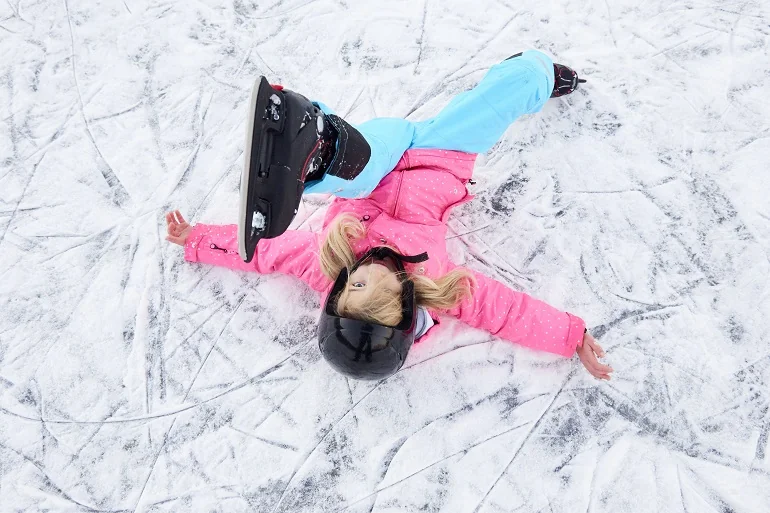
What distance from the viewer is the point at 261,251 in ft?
5.21

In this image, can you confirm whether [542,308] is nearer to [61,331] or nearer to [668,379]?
[668,379]

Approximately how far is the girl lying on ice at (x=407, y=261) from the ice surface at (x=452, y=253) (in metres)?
0.12

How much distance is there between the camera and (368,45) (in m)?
1.92

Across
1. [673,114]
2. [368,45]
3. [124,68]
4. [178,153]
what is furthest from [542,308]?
[124,68]

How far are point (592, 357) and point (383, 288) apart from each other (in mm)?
682

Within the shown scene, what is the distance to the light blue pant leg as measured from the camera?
5.16ft

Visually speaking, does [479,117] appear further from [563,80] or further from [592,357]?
[592,357]

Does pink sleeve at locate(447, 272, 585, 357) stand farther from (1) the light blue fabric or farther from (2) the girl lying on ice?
(1) the light blue fabric

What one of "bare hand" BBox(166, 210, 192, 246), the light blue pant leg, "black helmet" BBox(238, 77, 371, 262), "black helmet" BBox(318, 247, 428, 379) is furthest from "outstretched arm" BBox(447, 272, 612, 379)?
"bare hand" BBox(166, 210, 192, 246)

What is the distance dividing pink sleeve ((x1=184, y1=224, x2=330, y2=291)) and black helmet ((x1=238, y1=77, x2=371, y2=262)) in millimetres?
349

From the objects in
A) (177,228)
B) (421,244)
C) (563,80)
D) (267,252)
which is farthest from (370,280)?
(563,80)

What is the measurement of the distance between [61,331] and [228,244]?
599 mm

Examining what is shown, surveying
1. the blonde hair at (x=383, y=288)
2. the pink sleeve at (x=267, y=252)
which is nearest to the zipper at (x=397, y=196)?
the blonde hair at (x=383, y=288)

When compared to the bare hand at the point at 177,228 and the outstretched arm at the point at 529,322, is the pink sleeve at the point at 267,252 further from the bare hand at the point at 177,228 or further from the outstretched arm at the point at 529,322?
the outstretched arm at the point at 529,322
